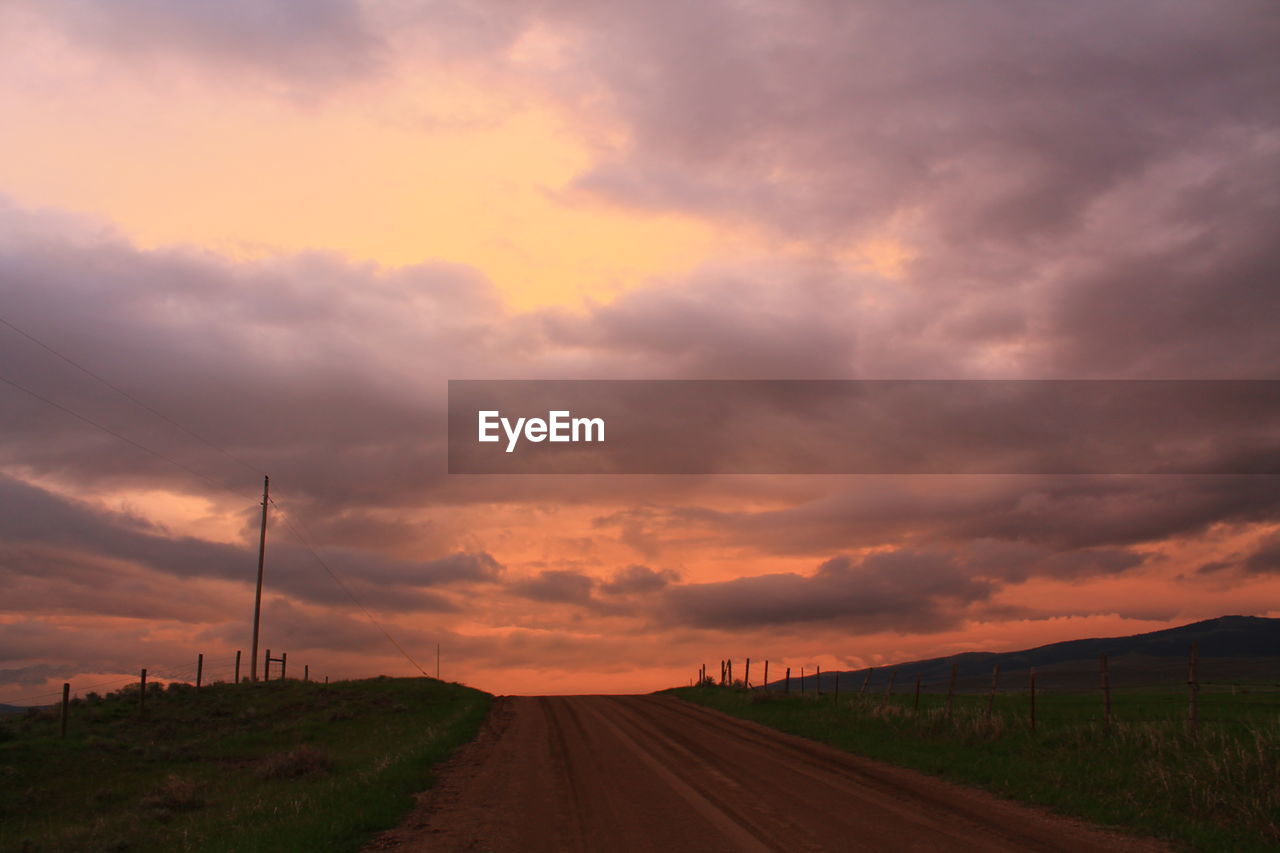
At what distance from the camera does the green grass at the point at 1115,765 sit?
1411 cm

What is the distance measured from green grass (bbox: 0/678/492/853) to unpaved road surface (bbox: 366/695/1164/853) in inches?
51.7

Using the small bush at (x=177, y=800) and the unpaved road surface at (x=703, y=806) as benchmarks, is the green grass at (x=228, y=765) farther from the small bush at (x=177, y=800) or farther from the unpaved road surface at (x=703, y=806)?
the unpaved road surface at (x=703, y=806)

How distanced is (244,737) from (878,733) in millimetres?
24744

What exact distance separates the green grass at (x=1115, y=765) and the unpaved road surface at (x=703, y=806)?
37.6 inches

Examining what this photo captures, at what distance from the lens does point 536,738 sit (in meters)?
27.6

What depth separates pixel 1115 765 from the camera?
1884cm

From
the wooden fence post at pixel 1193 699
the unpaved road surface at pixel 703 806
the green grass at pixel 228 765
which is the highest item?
the wooden fence post at pixel 1193 699

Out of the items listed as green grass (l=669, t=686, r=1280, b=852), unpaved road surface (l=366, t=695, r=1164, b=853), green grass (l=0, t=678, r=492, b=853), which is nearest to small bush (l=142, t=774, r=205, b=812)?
green grass (l=0, t=678, r=492, b=853)

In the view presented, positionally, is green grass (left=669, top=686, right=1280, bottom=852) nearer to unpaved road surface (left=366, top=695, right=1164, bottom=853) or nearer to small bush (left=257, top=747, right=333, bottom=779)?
unpaved road surface (left=366, top=695, right=1164, bottom=853)

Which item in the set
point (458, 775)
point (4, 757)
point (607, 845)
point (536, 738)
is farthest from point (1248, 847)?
point (4, 757)

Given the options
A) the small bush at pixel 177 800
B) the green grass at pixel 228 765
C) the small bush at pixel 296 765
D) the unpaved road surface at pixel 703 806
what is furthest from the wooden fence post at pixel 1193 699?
the small bush at pixel 177 800

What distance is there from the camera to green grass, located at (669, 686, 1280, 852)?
46.3 feet

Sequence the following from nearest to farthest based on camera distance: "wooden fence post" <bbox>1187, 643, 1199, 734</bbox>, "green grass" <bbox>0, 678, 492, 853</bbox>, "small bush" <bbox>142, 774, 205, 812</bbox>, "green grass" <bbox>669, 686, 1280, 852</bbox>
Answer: "green grass" <bbox>669, 686, 1280, 852</bbox>, "green grass" <bbox>0, 678, 492, 853</bbox>, "wooden fence post" <bbox>1187, 643, 1199, 734</bbox>, "small bush" <bbox>142, 774, 205, 812</bbox>

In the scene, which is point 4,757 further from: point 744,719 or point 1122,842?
point 1122,842
